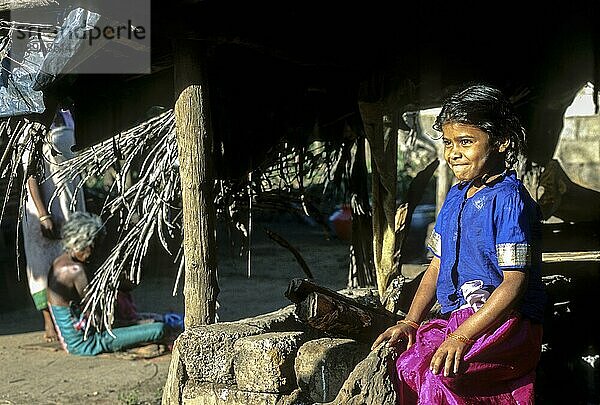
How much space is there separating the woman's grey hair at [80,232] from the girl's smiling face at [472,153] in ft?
17.3

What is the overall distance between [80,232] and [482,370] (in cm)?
564

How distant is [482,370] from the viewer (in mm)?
2635

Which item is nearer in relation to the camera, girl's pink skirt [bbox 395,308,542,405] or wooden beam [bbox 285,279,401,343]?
girl's pink skirt [bbox 395,308,542,405]

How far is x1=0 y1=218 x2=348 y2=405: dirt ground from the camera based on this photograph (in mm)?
6500

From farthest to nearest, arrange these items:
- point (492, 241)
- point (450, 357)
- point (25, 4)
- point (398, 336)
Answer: point (25, 4) < point (398, 336) < point (492, 241) < point (450, 357)

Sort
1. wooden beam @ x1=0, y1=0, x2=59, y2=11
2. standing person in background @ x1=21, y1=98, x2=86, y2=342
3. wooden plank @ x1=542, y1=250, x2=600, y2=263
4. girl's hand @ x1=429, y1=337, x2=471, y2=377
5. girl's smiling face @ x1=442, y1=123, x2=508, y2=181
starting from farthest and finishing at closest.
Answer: standing person in background @ x1=21, y1=98, x2=86, y2=342
wooden plank @ x1=542, y1=250, x2=600, y2=263
wooden beam @ x1=0, y1=0, x2=59, y2=11
girl's smiling face @ x1=442, y1=123, x2=508, y2=181
girl's hand @ x1=429, y1=337, x2=471, y2=377

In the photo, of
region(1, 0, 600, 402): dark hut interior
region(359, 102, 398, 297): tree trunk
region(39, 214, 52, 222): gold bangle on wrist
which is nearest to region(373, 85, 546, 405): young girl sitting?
region(1, 0, 600, 402): dark hut interior

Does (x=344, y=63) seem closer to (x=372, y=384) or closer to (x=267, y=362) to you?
(x=267, y=362)

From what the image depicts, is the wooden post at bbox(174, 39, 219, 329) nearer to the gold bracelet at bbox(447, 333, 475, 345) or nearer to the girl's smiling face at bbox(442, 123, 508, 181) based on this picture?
the girl's smiling face at bbox(442, 123, 508, 181)

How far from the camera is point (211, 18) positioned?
3.92 meters

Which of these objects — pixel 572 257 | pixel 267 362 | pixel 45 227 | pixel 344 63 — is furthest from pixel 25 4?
pixel 45 227

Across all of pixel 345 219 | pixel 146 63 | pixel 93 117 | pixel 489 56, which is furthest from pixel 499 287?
pixel 345 219

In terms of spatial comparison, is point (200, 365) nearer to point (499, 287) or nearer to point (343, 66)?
point (499, 287)

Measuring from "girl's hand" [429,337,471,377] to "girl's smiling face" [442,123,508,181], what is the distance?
552mm
